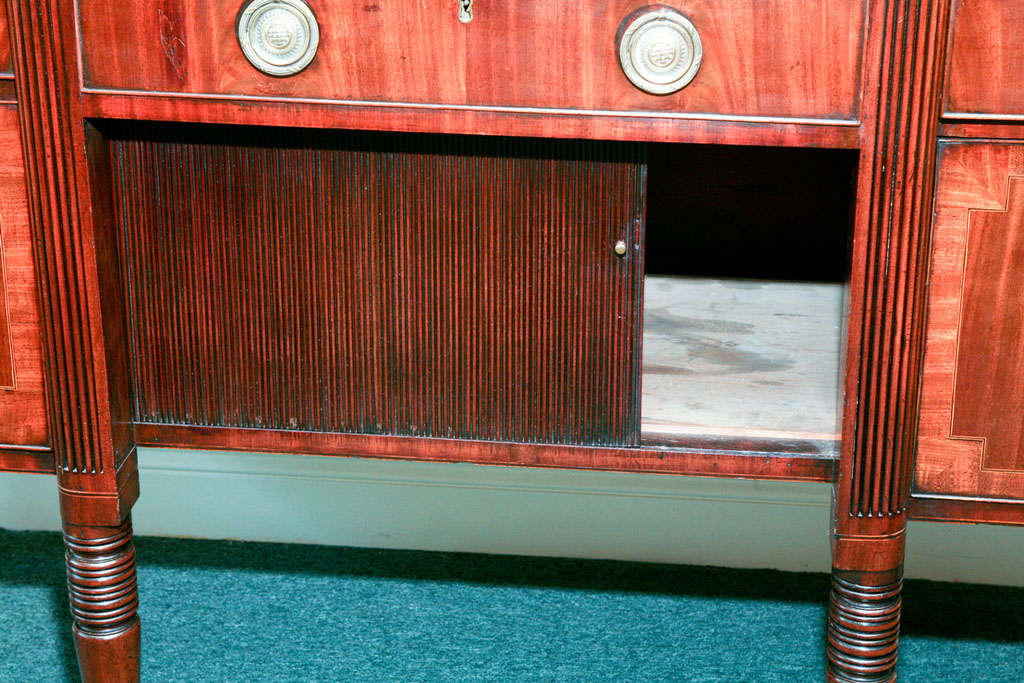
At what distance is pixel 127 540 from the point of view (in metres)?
0.87

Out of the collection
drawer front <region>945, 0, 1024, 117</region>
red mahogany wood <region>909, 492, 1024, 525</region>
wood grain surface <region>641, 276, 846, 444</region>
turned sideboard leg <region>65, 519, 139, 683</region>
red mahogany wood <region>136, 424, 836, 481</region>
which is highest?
drawer front <region>945, 0, 1024, 117</region>

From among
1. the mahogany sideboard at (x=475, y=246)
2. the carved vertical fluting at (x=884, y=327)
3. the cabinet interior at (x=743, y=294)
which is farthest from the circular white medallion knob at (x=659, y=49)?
the cabinet interior at (x=743, y=294)

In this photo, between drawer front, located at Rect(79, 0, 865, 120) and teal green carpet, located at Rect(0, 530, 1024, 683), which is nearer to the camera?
drawer front, located at Rect(79, 0, 865, 120)

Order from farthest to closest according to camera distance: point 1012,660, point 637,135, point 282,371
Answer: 1. point 1012,660
2. point 282,371
3. point 637,135

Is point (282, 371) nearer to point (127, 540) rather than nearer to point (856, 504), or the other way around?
point (127, 540)

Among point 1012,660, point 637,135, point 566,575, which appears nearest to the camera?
point 637,135

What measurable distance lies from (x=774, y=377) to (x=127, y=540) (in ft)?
Answer: 1.69

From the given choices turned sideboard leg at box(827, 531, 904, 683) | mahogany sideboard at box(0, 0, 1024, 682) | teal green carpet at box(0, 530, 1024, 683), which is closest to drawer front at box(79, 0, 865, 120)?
mahogany sideboard at box(0, 0, 1024, 682)

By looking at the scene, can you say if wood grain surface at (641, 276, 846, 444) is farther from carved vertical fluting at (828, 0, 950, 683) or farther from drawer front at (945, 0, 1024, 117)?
drawer front at (945, 0, 1024, 117)

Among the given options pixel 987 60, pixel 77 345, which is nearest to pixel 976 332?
pixel 987 60

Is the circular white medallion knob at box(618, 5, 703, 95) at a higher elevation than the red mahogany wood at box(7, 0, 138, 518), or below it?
higher

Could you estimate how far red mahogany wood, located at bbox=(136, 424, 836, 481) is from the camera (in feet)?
2.60

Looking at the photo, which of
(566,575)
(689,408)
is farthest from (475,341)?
(566,575)

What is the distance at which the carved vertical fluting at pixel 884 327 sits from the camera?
69cm
